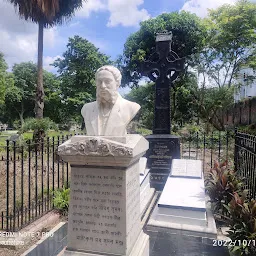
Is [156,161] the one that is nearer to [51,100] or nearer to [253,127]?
[253,127]

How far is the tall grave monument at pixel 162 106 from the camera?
25.3 feet

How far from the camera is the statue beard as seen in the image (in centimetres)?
332

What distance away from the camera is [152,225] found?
4.65 metres

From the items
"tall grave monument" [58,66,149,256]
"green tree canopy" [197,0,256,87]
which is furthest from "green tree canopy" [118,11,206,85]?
"tall grave monument" [58,66,149,256]

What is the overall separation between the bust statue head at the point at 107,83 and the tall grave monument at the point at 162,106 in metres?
4.65

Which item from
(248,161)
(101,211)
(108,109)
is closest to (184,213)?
(248,161)

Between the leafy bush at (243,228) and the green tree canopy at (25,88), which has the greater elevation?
the green tree canopy at (25,88)

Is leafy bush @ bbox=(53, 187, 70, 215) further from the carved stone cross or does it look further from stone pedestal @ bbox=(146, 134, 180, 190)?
the carved stone cross

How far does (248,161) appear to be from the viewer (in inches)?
225

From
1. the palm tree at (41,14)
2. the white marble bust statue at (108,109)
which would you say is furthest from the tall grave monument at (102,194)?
the palm tree at (41,14)

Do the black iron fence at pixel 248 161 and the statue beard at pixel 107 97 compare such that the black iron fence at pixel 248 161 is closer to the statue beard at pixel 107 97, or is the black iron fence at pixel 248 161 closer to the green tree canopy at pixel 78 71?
the statue beard at pixel 107 97

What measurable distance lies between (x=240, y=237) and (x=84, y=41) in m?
23.4

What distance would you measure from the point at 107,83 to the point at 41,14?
390 inches

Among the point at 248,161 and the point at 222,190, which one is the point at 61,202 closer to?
the point at 222,190
